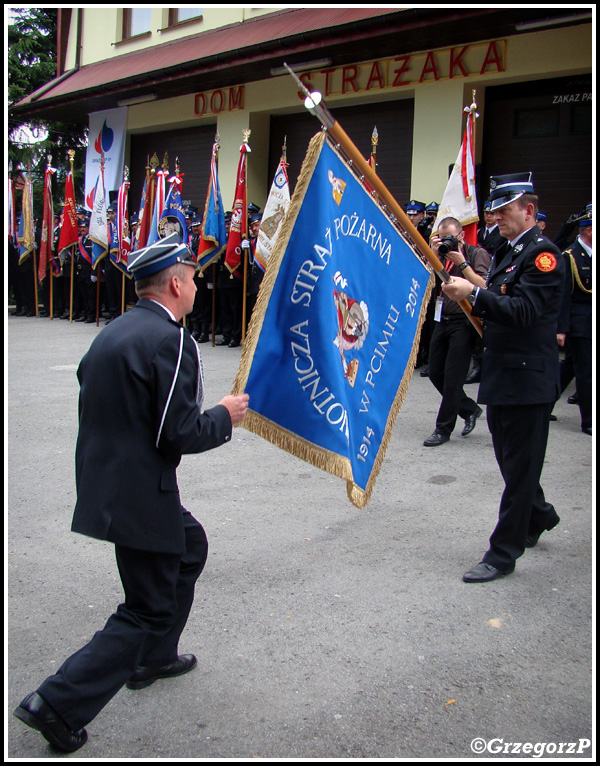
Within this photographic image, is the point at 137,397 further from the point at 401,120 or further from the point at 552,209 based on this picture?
the point at 401,120

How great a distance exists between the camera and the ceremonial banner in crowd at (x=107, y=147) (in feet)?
63.2

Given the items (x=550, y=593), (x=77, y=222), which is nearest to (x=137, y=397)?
(x=550, y=593)

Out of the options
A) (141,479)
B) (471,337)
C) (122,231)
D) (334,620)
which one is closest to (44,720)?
(141,479)

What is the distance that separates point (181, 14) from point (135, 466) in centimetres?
1754

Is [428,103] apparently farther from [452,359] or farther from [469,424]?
[469,424]

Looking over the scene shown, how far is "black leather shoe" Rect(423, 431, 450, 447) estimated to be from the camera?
277 inches

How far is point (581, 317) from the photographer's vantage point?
7.57 m

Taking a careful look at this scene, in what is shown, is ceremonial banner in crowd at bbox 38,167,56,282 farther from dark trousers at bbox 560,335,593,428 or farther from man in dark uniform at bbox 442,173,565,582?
man in dark uniform at bbox 442,173,565,582

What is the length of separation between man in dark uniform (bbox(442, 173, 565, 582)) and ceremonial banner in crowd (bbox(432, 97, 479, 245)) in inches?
236

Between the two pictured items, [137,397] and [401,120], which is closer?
[137,397]

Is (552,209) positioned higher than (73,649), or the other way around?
(552,209)

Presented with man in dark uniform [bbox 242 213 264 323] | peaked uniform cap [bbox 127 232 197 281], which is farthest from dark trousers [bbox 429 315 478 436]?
man in dark uniform [bbox 242 213 264 323]

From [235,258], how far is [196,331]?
Result: 2.40 metres

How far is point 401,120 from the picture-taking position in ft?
44.0
